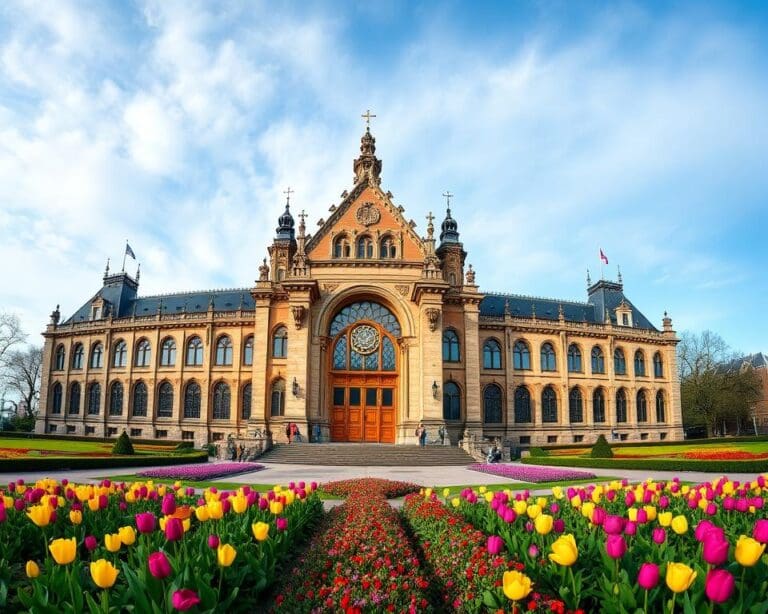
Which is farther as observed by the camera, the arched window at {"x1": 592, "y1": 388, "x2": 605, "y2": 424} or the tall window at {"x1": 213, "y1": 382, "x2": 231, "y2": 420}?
the arched window at {"x1": 592, "y1": 388, "x2": 605, "y2": 424}

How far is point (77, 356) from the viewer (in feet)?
188

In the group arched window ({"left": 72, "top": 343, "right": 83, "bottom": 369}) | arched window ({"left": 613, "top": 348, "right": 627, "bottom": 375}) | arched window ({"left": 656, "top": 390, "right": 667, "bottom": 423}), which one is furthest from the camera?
arched window ({"left": 72, "top": 343, "right": 83, "bottom": 369})

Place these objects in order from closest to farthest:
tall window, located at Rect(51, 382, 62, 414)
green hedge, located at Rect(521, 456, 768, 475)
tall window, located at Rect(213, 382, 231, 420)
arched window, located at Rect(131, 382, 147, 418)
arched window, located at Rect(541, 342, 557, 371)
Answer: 1. green hedge, located at Rect(521, 456, 768, 475)
2. tall window, located at Rect(213, 382, 231, 420)
3. arched window, located at Rect(541, 342, 557, 371)
4. arched window, located at Rect(131, 382, 147, 418)
5. tall window, located at Rect(51, 382, 62, 414)

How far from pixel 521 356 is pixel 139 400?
37.6 meters

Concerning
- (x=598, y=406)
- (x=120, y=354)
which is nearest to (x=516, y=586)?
(x=598, y=406)

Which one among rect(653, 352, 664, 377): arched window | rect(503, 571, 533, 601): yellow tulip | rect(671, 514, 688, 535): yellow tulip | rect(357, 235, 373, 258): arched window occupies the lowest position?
rect(503, 571, 533, 601): yellow tulip

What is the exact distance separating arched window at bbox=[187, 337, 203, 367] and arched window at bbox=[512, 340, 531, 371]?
1192 inches

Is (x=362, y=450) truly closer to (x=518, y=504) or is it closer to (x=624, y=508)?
(x=624, y=508)

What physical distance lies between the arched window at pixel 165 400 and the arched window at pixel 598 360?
42.0 m

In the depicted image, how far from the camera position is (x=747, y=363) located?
8300 centimetres

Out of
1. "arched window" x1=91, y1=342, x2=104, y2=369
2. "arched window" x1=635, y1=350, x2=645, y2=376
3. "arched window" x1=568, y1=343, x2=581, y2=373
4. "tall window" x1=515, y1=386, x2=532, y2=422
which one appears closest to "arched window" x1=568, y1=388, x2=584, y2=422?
"arched window" x1=568, y1=343, x2=581, y2=373

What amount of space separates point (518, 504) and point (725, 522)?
3.52 metres

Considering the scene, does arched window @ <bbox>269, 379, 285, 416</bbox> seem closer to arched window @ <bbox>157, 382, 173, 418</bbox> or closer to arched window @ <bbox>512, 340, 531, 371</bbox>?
arched window @ <bbox>157, 382, 173, 418</bbox>

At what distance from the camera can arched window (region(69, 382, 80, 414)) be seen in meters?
56.0
